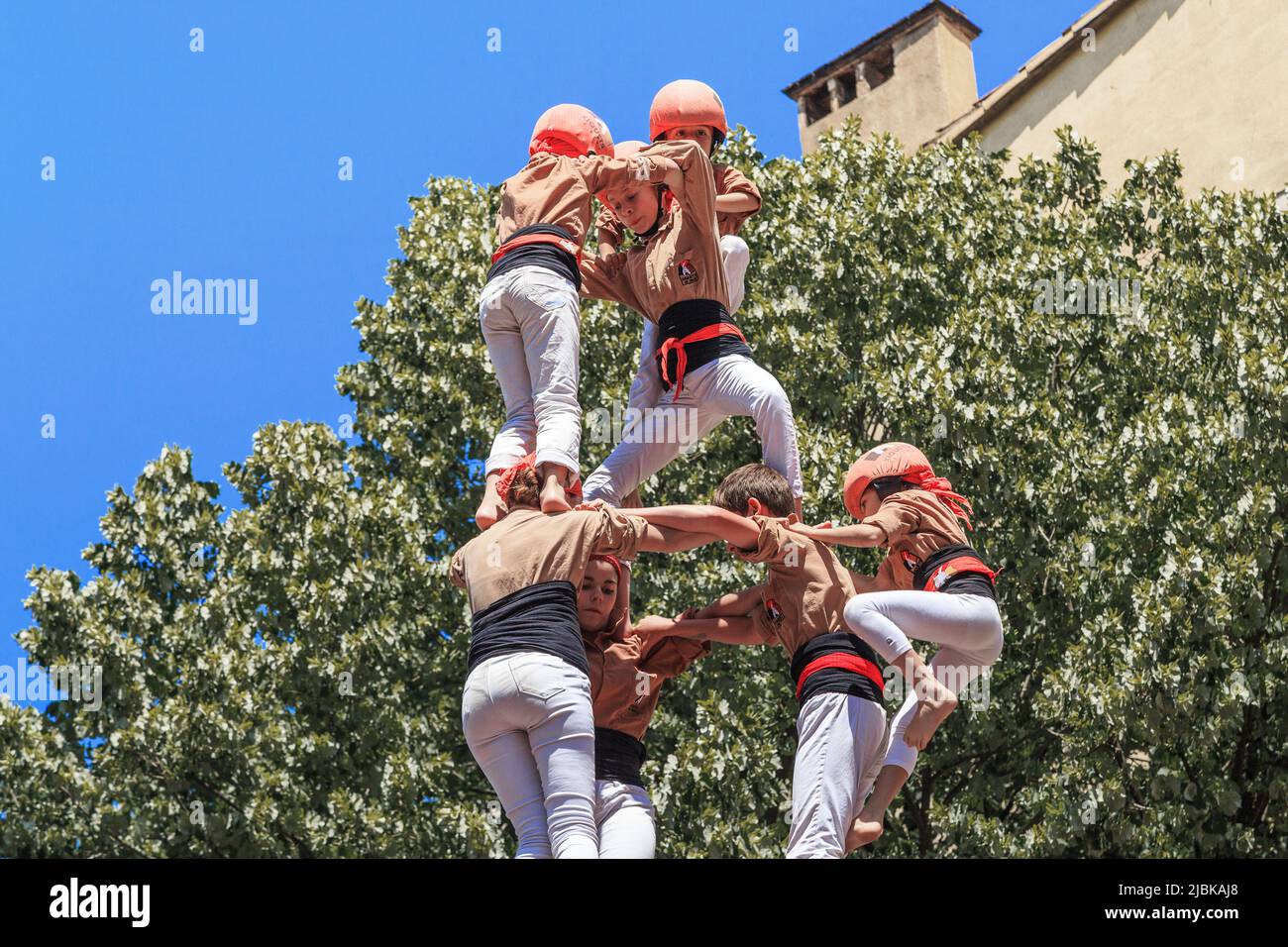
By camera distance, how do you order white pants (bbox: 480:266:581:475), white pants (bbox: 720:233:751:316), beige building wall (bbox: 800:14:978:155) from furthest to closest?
beige building wall (bbox: 800:14:978:155), white pants (bbox: 720:233:751:316), white pants (bbox: 480:266:581:475)

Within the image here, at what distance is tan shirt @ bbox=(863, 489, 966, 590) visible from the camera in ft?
26.0

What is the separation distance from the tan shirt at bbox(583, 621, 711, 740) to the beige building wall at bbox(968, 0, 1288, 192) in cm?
1912

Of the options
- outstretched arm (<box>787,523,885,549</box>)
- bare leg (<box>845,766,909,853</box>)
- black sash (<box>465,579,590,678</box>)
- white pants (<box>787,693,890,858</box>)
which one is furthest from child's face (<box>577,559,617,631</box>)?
bare leg (<box>845,766,909,853</box>)

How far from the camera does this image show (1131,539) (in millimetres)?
15281

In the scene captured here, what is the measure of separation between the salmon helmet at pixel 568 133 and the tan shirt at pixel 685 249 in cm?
33

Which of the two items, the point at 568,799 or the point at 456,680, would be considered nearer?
the point at 568,799

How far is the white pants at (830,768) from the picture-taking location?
281 inches

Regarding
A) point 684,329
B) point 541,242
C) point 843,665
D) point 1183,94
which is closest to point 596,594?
point 843,665

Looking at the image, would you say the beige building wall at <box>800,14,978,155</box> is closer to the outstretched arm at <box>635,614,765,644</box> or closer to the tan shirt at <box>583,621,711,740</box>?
the outstretched arm at <box>635,614,765,644</box>

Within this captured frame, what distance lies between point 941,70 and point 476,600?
92.1 ft

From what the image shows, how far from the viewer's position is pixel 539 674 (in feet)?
22.1
